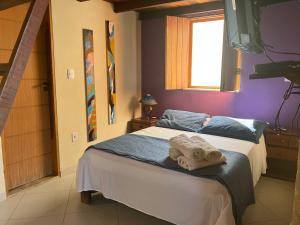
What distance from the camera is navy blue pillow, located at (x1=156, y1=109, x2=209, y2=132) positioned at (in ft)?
10.9

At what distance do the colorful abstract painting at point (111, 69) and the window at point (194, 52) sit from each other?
2.68ft

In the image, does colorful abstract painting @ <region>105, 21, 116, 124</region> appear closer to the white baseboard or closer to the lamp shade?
the lamp shade

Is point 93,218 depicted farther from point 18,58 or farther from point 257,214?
point 18,58

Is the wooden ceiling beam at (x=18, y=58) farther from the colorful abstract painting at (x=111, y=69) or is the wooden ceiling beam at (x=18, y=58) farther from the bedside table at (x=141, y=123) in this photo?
the bedside table at (x=141, y=123)

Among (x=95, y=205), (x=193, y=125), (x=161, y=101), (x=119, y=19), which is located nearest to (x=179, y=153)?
(x=95, y=205)

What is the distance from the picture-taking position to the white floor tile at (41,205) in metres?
2.34

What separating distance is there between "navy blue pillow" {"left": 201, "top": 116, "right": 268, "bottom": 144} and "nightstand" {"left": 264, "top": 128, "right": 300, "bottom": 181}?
0.20m

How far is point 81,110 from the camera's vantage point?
3316 millimetres

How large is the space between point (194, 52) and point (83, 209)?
9.12 ft

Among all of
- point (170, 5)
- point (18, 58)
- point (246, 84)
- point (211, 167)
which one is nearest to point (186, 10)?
point (170, 5)

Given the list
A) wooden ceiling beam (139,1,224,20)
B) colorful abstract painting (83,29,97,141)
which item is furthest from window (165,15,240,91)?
colorful abstract painting (83,29,97,141)

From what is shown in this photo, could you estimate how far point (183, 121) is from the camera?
135 inches

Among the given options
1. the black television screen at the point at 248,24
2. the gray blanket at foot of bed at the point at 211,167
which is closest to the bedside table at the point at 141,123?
the gray blanket at foot of bed at the point at 211,167

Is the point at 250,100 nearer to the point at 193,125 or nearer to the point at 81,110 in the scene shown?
the point at 193,125
